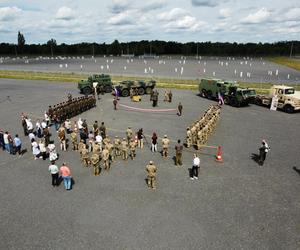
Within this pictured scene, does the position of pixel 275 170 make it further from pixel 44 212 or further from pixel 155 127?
pixel 44 212

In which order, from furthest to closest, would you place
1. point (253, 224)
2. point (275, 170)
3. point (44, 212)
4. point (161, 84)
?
point (161, 84) → point (275, 170) → point (44, 212) → point (253, 224)

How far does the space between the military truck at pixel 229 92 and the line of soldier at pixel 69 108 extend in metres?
12.7

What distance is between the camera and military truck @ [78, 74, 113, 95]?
33078 millimetres

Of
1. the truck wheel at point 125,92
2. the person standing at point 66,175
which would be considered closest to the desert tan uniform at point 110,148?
the person standing at point 66,175

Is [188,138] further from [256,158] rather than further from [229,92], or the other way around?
[229,92]

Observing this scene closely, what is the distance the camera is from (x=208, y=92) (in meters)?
31.9

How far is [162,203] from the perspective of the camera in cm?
1149

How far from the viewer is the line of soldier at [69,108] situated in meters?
21.2

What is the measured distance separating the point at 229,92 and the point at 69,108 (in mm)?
15761

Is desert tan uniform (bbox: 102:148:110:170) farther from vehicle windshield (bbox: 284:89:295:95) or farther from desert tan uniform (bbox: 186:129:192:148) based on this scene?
vehicle windshield (bbox: 284:89:295:95)

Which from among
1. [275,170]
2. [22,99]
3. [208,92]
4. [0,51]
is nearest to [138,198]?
[275,170]

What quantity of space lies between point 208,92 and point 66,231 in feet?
82.1

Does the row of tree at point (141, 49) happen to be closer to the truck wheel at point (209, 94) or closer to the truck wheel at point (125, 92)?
the truck wheel at point (125, 92)

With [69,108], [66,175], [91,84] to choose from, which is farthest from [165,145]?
[91,84]
